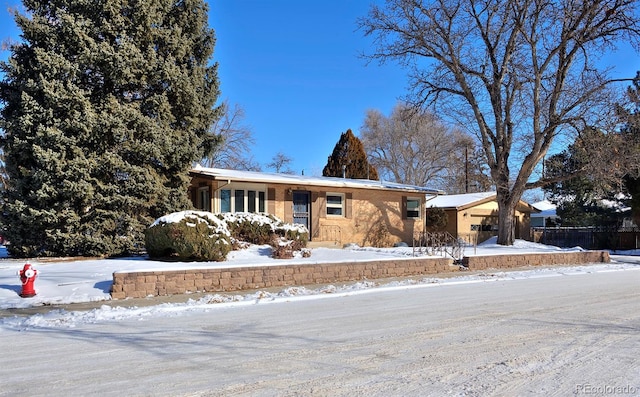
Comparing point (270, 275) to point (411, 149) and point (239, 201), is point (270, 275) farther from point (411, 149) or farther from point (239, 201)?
point (411, 149)

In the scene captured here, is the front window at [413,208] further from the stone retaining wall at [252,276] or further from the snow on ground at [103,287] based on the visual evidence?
the snow on ground at [103,287]

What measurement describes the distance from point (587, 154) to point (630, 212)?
10.5 metres

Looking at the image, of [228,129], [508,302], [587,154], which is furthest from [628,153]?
[228,129]

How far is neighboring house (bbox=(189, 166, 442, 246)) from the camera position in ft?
63.9

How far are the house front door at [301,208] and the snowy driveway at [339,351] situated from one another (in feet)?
38.2

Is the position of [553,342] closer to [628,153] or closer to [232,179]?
[232,179]

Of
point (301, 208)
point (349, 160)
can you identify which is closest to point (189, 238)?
point (301, 208)

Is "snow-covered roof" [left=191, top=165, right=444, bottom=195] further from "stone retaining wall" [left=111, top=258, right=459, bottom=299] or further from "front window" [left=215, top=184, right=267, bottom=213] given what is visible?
"stone retaining wall" [left=111, top=258, right=459, bottom=299]

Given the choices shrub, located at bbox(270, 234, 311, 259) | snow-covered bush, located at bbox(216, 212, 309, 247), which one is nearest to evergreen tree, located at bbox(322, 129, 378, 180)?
snow-covered bush, located at bbox(216, 212, 309, 247)

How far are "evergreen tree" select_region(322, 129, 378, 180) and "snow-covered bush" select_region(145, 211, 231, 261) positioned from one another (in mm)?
30230

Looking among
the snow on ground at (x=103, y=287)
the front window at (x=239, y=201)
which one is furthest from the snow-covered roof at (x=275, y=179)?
the snow on ground at (x=103, y=287)

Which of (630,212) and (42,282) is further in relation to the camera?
(630,212)

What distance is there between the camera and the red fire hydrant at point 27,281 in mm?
9320

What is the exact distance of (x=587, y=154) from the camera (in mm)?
22609
